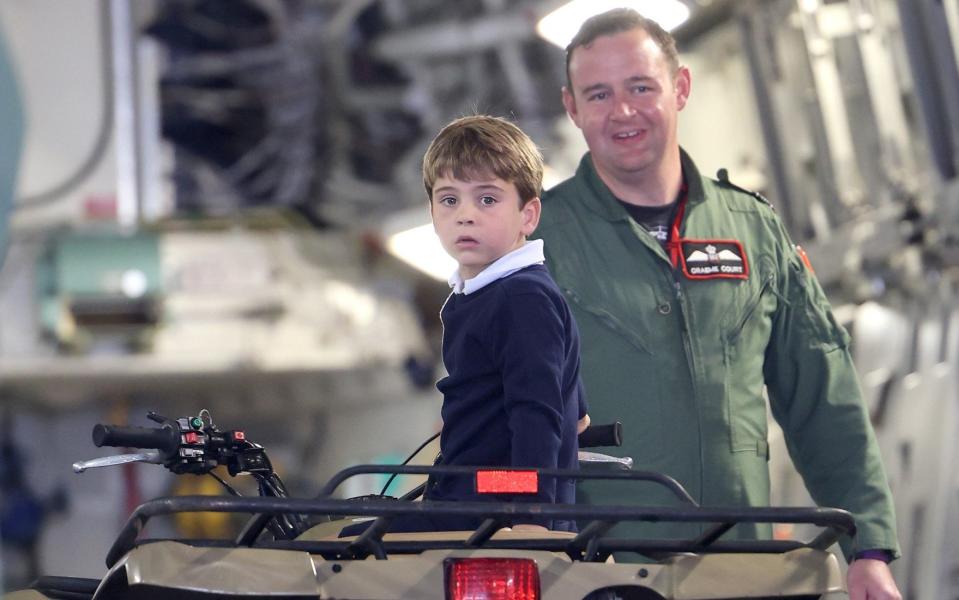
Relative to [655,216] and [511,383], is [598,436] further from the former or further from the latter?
[655,216]

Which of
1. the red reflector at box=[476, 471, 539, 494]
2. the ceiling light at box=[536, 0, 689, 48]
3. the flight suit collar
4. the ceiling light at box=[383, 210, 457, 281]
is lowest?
the red reflector at box=[476, 471, 539, 494]

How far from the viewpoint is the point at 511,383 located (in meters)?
2.77

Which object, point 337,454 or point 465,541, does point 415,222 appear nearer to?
point 337,454

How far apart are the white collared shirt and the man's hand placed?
96 cm

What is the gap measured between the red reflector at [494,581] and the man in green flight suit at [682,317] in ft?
3.45

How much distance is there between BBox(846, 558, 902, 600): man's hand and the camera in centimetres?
331

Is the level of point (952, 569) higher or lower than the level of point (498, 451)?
lower

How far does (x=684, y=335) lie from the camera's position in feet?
11.7

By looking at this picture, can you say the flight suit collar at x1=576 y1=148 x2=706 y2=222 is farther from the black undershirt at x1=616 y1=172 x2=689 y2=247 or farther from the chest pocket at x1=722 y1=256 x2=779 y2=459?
the chest pocket at x1=722 y1=256 x2=779 y2=459

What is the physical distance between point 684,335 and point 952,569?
4.55 m

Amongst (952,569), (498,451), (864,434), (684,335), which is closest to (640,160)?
(684,335)

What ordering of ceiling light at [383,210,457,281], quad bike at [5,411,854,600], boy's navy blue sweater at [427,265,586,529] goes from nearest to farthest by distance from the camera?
quad bike at [5,411,854,600], boy's navy blue sweater at [427,265,586,529], ceiling light at [383,210,457,281]

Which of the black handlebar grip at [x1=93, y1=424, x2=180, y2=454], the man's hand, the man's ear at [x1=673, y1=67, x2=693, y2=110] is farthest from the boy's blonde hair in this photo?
the man's hand

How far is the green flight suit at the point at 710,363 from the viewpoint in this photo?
3535 mm
